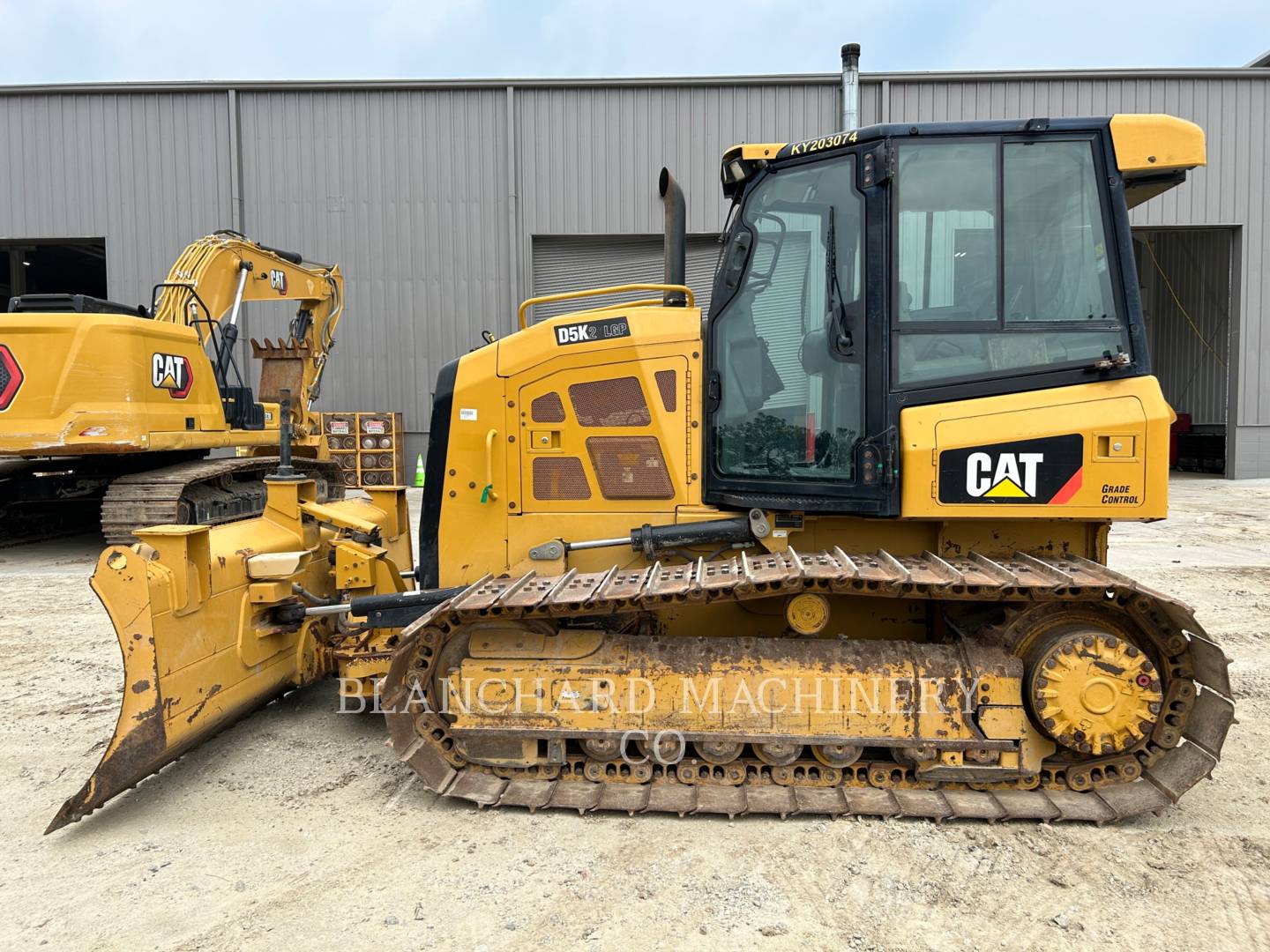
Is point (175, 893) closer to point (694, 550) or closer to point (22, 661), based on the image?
point (694, 550)

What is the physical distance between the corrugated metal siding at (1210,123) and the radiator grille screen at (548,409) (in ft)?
49.5

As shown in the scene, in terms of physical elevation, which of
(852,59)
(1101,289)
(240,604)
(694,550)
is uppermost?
(852,59)

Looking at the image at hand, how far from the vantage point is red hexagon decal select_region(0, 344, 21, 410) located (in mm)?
7590

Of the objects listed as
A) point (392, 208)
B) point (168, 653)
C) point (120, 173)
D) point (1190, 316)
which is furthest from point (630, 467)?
point (1190, 316)

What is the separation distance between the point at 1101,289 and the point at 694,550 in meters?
2.12

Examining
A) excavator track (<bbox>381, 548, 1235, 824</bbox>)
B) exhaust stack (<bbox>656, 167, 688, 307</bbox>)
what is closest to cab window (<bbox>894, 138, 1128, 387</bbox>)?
excavator track (<bbox>381, 548, 1235, 824</bbox>)

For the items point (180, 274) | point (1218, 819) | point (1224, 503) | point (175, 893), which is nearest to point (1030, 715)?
point (1218, 819)

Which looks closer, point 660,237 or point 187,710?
point 187,710

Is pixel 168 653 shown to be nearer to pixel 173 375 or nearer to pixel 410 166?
pixel 173 375

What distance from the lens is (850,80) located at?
14.0 m

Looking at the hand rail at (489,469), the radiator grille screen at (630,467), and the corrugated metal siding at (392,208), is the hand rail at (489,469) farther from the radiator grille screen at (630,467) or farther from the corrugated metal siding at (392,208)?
the corrugated metal siding at (392,208)

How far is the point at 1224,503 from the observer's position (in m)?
13.2

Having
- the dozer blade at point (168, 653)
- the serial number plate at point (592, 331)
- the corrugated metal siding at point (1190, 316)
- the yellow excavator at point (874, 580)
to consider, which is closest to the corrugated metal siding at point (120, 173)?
the dozer blade at point (168, 653)

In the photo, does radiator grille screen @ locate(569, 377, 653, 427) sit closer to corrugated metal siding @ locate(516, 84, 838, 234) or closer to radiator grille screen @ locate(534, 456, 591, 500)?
radiator grille screen @ locate(534, 456, 591, 500)
